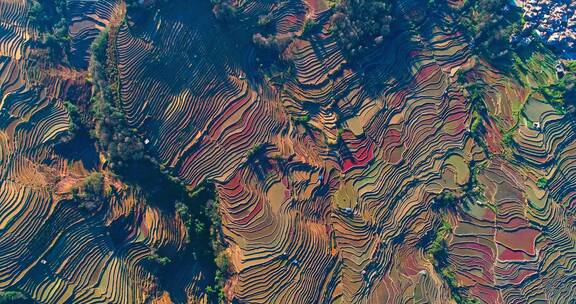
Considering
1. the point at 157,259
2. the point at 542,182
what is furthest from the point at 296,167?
the point at 542,182

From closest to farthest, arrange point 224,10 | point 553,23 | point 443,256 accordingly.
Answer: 1. point 224,10
2. point 443,256
3. point 553,23

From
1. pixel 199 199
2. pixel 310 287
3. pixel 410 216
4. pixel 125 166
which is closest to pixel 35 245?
pixel 125 166

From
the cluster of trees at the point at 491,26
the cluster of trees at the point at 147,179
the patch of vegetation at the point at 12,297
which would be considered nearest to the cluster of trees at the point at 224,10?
the cluster of trees at the point at 147,179

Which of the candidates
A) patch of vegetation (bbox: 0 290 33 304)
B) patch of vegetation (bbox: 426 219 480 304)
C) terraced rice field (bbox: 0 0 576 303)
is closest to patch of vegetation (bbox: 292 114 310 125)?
terraced rice field (bbox: 0 0 576 303)

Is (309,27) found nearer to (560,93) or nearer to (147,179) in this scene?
(147,179)

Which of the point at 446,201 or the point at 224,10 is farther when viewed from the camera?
the point at 446,201

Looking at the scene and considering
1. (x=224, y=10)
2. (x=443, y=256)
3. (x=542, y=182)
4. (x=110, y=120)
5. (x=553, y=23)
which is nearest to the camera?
(x=110, y=120)

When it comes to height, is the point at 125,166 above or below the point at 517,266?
above

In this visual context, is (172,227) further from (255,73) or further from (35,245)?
(255,73)
